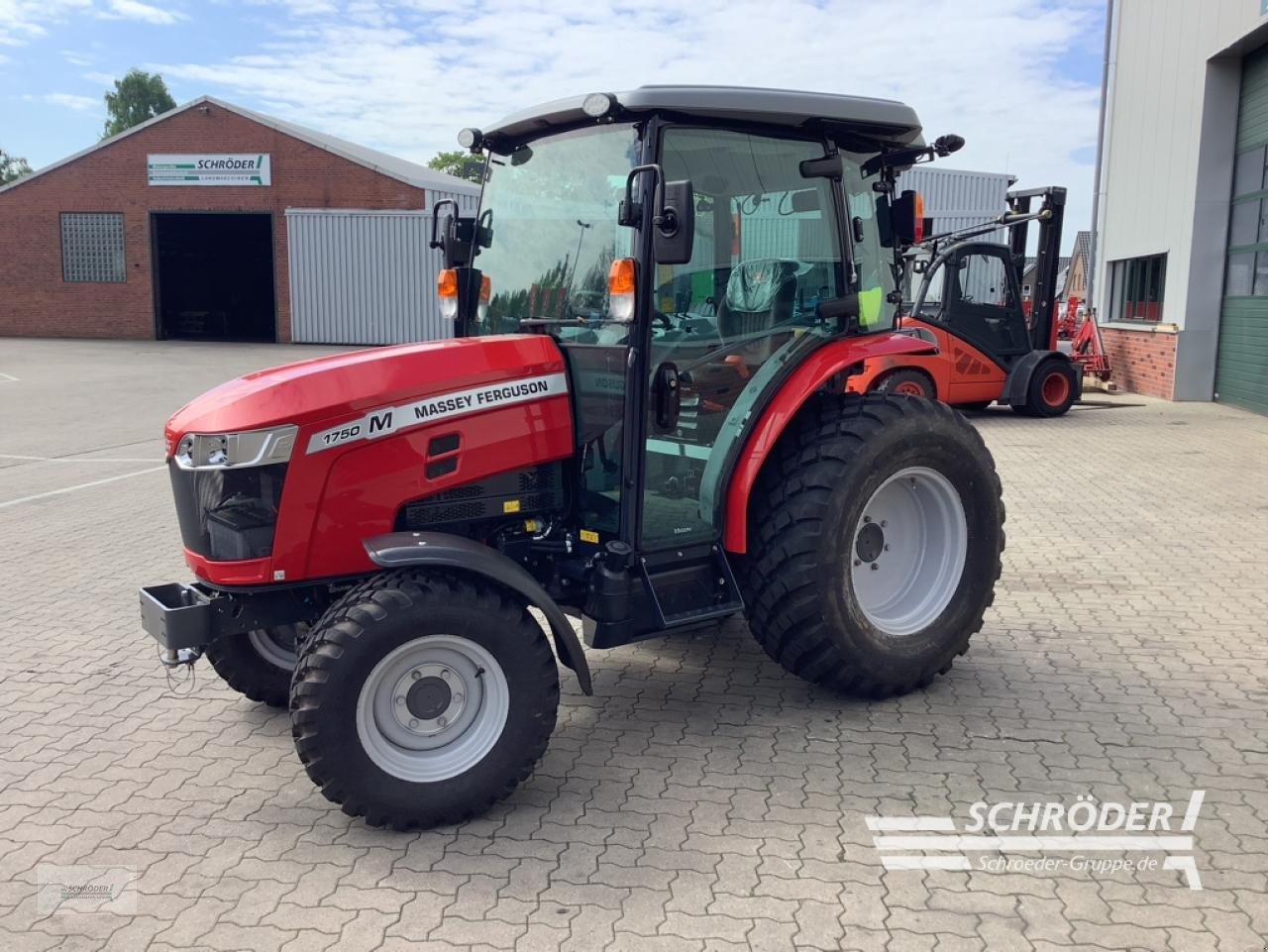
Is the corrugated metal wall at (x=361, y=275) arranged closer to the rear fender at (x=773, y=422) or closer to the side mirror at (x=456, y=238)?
the side mirror at (x=456, y=238)

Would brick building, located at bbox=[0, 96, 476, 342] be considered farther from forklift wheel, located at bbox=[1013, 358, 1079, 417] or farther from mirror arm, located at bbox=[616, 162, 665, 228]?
mirror arm, located at bbox=[616, 162, 665, 228]

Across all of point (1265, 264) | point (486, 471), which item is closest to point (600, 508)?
point (486, 471)

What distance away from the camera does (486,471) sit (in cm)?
370

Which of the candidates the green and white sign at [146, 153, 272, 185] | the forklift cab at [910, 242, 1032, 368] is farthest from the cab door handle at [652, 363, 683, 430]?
the green and white sign at [146, 153, 272, 185]

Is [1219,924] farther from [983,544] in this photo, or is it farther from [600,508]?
[600,508]

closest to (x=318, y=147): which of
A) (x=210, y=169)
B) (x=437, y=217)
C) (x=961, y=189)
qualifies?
(x=210, y=169)

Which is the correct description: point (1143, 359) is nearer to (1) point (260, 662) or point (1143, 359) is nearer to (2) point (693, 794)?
(2) point (693, 794)

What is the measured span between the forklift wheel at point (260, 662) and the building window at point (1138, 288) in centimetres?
1554

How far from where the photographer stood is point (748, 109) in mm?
3861

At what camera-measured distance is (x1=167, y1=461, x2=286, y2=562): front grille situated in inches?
133

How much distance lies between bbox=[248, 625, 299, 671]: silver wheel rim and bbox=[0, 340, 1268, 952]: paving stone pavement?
0.24 m

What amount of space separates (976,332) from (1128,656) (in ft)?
31.1

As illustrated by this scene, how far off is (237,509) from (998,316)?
12297 millimetres

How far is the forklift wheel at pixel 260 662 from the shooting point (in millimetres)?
4230
